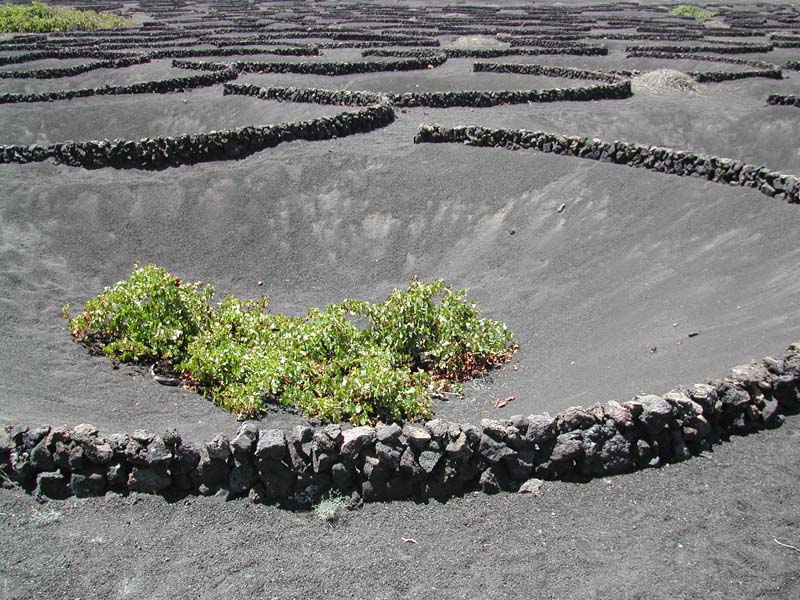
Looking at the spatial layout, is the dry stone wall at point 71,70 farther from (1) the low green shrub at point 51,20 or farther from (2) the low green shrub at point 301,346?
(2) the low green shrub at point 301,346

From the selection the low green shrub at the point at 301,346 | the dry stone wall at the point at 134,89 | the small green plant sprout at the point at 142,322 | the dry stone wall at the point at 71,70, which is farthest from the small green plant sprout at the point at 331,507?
the dry stone wall at the point at 71,70

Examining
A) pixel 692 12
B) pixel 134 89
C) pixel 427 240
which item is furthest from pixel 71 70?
pixel 692 12

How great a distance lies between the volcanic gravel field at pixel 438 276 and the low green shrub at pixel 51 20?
19.2m

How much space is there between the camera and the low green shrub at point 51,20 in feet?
198

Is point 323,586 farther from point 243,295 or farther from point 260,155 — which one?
point 260,155

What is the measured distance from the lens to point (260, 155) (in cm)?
2355

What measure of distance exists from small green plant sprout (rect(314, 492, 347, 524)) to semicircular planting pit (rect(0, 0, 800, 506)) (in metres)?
0.13

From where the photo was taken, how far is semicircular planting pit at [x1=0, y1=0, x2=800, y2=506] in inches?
337

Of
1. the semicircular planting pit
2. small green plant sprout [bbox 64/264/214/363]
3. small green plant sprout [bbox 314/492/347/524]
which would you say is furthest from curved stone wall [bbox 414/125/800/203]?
small green plant sprout [bbox 314/492/347/524]

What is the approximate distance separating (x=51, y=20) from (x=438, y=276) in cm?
5734

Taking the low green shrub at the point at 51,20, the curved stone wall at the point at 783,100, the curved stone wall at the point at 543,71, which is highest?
the low green shrub at the point at 51,20

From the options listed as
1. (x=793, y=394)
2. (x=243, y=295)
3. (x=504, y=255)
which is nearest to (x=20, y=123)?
(x=243, y=295)

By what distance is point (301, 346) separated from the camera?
1244cm

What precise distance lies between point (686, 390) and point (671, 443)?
83 cm
